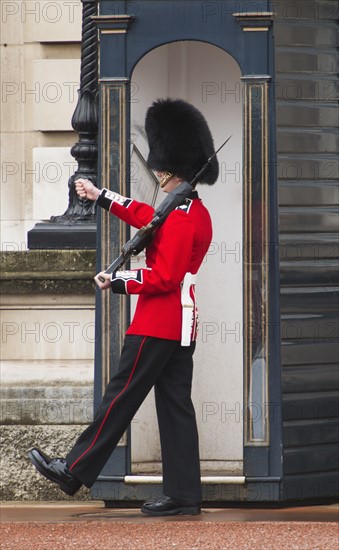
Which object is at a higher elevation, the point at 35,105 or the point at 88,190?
the point at 35,105

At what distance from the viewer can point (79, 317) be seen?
763cm

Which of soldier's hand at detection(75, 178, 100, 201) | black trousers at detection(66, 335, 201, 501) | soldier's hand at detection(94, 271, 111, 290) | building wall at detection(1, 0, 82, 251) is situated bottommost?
black trousers at detection(66, 335, 201, 501)

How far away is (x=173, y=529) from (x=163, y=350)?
0.74m

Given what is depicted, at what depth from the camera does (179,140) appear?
6.65 metres

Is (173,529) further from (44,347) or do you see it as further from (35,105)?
(35,105)

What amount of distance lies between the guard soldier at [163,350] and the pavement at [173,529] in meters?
0.17

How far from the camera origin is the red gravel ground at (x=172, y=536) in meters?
5.69

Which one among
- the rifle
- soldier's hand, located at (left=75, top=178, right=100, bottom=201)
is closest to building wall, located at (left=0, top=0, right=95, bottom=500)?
soldier's hand, located at (left=75, top=178, right=100, bottom=201)

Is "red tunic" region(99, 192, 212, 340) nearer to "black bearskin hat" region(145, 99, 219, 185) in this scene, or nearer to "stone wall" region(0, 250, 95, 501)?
"black bearskin hat" region(145, 99, 219, 185)

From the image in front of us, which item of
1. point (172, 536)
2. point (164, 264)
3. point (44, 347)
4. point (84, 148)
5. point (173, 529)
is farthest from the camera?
point (84, 148)

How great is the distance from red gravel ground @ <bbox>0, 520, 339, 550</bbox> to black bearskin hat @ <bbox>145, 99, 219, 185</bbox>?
1.40 metres

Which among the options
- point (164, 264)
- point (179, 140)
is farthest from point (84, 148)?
point (164, 264)

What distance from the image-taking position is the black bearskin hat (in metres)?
6.62

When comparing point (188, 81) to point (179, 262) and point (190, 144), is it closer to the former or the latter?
point (190, 144)
